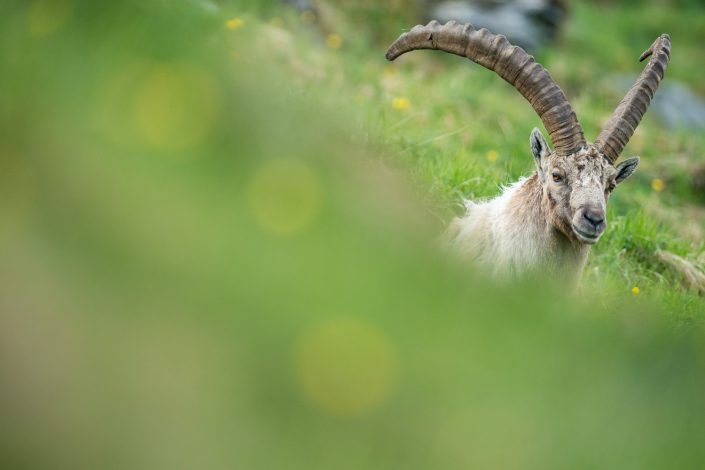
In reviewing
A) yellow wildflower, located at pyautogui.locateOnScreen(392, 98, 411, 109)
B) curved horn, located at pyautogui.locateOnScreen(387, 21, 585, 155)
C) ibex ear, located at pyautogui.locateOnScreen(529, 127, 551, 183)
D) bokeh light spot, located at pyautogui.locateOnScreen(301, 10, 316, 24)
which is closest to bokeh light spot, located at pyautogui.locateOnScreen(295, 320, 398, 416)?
curved horn, located at pyautogui.locateOnScreen(387, 21, 585, 155)

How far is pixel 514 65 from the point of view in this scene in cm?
657

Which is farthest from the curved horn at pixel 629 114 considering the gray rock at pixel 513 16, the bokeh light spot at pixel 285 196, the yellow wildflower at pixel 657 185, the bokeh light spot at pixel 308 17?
the gray rock at pixel 513 16

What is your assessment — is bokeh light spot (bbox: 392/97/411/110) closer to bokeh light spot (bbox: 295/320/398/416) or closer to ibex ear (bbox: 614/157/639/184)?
ibex ear (bbox: 614/157/639/184)

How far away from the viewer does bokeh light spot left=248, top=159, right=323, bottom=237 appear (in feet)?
4.97

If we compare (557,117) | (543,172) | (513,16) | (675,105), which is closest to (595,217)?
(543,172)

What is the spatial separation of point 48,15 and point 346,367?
1016 mm

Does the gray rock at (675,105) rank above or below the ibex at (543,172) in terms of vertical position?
above

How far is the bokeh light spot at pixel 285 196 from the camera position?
1516mm

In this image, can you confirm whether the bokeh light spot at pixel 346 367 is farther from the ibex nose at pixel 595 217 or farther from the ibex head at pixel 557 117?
the ibex head at pixel 557 117

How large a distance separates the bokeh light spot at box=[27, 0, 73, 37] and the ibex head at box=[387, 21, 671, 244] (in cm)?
493

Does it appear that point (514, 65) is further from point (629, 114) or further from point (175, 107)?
point (175, 107)

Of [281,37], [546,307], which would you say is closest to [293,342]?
[546,307]

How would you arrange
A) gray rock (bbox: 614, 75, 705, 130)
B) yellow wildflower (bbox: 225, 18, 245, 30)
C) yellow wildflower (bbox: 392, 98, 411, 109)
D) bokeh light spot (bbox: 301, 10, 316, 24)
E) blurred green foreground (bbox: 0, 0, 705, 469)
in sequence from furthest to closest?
gray rock (bbox: 614, 75, 705, 130), bokeh light spot (bbox: 301, 10, 316, 24), yellow wildflower (bbox: 392, 98, 411, 109), yellow wildflower (bbox: 225, 18, 245, 30), blurred green foreground (bbox: 0, 0, 705, 469)

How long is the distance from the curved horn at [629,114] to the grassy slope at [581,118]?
4.44 ft
